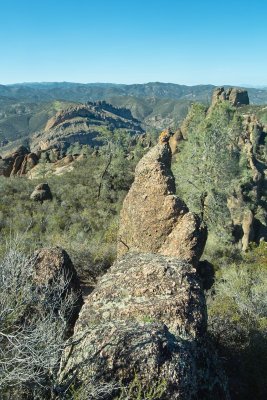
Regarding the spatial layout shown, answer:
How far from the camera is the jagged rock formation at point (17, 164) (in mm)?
60219

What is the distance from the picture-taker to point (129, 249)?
13.4 metres

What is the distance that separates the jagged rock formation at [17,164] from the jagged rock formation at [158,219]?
48741mm

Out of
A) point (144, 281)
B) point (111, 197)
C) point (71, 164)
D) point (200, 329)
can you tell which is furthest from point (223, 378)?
point (71, 164)

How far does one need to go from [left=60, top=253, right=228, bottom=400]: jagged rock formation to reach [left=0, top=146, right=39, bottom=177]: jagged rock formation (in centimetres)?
5508

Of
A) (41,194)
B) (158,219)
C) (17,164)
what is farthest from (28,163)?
(158,219)

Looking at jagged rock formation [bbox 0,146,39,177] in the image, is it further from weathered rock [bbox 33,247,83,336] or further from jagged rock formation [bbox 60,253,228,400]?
jagged rock formation [bbox 60,253,228,400]

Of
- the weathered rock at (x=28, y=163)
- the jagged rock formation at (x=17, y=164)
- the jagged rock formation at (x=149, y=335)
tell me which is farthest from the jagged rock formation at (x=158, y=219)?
the weathered rock at (x=28, y=163)

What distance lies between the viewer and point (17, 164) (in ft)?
202

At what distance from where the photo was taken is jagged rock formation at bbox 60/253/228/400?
5156mm

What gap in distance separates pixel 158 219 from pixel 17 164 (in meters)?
52.6

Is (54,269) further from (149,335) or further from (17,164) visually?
(17,164)

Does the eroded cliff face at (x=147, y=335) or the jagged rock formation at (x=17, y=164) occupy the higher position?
the eroded cliff face at (x=147, y=335)

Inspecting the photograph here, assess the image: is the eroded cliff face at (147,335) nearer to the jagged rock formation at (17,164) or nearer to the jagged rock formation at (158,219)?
the jagged rock formation at (158,219)

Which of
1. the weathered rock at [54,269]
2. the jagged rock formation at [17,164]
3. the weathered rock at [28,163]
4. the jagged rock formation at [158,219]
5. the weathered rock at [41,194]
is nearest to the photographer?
the weathered rock at [54,269]
